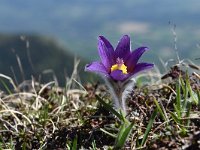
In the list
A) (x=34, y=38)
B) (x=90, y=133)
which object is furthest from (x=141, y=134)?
(x=34, y=38)

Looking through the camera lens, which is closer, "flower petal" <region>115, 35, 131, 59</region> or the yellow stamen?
the yellow stamen

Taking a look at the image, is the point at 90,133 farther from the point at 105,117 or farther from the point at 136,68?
the point at 136,68

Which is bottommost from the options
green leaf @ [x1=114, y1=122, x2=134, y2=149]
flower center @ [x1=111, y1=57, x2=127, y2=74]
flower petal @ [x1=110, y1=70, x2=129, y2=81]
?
green leaf @ [x1=114, y1=122, x2=134, y2=149]

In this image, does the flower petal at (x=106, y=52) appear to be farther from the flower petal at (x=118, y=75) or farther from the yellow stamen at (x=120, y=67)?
the flower petal at (x=118, y=75)

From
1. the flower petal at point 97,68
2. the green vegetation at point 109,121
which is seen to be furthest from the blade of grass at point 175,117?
the flower petal at point 97,68

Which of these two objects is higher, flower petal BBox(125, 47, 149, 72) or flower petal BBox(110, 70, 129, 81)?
flower petal BBox(125, 47, 149, 72)

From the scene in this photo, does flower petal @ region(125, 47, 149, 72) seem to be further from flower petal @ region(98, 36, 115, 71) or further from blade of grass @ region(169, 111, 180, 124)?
blade of grass @ region(169, 111, 180, 124)

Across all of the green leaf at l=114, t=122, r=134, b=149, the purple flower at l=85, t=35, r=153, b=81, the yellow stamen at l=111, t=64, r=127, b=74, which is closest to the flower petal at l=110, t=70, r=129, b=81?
the purple flower at l=85, t=35, r=153, b=81

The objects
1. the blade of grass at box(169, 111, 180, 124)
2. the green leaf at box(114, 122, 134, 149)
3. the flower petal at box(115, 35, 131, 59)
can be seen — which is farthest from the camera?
the flower petal at box(115, 35, 131, 59)

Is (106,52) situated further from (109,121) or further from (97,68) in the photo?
(109,121)
